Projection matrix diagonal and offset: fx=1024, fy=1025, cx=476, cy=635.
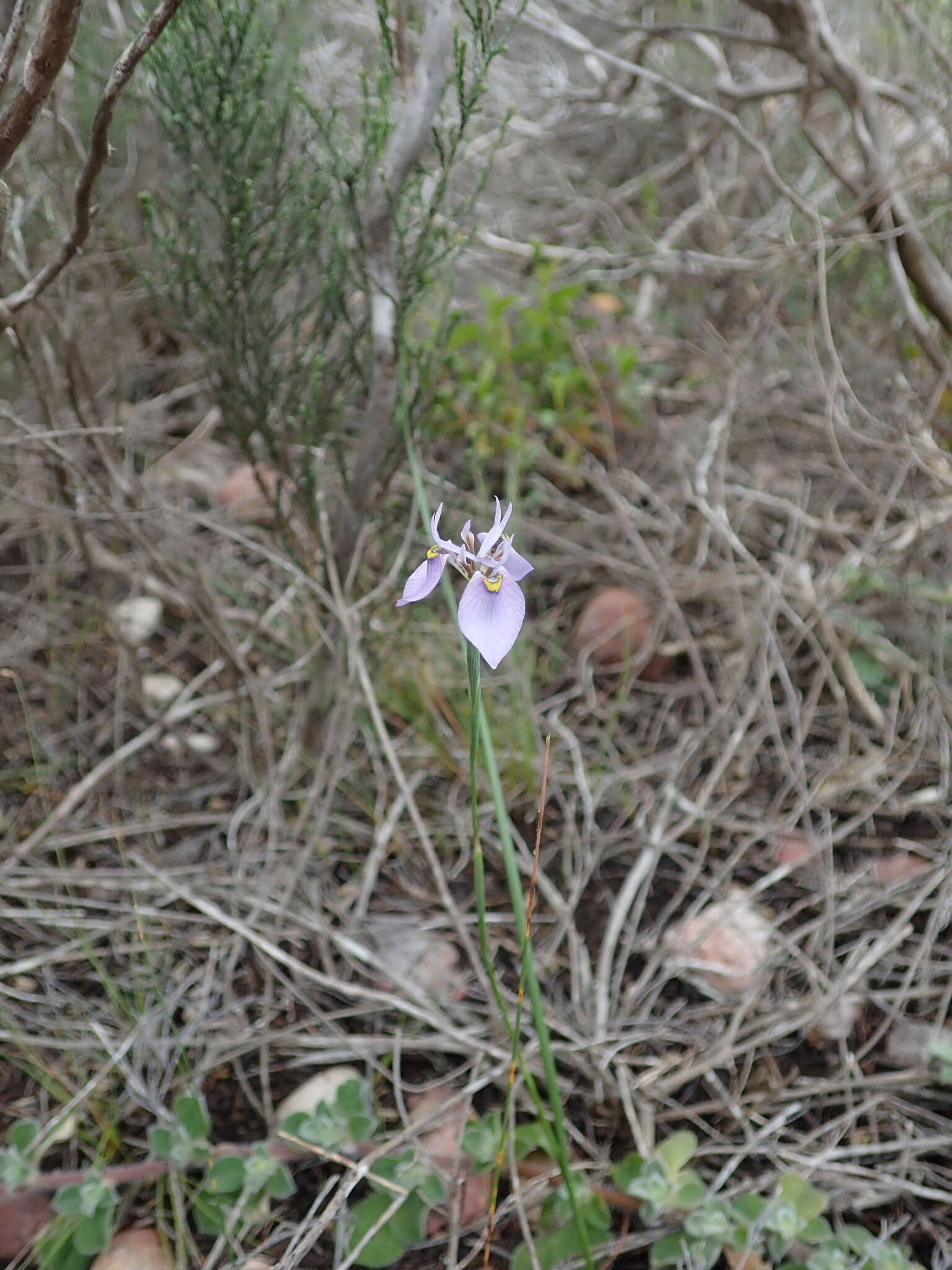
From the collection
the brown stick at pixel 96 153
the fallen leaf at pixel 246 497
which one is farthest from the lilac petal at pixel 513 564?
the fallen leaf at pixel 246 497

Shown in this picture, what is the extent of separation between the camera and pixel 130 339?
305cm

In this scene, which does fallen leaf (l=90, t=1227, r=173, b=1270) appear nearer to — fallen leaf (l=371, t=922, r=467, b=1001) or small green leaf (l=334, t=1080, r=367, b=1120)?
small green leaf (l=334, t=1080, r=367, b=1120)

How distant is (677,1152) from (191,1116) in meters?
0.70

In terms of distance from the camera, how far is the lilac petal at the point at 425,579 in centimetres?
101

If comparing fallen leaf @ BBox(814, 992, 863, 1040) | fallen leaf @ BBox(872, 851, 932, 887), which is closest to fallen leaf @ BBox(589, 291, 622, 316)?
fallen leaf @ BBox(872, 851, 932, 887)

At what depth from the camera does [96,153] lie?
141 cm

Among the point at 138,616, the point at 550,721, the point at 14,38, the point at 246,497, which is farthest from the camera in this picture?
the point at 246,497

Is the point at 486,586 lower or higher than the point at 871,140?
lower

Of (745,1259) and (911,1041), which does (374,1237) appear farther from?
(911,1041)

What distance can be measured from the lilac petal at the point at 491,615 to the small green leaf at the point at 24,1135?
1075 millimetres

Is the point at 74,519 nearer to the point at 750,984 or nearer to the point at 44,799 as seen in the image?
the point at 44,799

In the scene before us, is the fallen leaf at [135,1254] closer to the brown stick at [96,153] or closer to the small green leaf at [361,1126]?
the small green leaf at [361,1126]

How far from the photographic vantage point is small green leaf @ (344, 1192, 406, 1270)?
1409mm

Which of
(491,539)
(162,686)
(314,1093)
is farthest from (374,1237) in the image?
(162,686)
